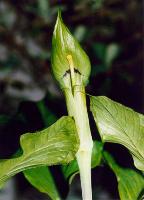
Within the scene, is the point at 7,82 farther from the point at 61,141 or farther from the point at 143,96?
the point at 61,141

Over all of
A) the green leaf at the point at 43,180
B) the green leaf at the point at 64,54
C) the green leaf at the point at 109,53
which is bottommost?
the green leaf at the point at 43,180

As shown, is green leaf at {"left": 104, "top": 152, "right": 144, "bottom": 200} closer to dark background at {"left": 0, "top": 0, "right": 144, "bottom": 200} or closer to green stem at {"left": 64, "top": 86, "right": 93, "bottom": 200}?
green stem at {"left": 64, "top": 86, "right": 93, "bottom": 200}

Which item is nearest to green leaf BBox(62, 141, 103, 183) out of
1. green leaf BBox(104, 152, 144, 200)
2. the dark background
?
green leaf BBox(104, 152, 144, 200)

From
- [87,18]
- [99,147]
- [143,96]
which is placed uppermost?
[87,18]

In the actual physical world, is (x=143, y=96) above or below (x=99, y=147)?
below

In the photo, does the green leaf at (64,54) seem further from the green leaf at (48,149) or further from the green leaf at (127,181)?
the green leaf at (127,181)

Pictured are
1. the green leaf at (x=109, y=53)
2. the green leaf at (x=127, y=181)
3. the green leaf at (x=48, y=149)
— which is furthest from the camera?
the green leaf at (x=109, y=53)

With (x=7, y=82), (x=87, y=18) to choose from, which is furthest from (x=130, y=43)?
(x=7, y=82)

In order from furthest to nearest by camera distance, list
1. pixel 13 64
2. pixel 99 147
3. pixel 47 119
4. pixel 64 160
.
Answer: pixel 13 64 < pixel 47 119 < pixel 99 147 < pixel 64 160

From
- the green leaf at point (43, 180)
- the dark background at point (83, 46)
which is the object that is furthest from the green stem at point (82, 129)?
the dark background at point (83, 46)
